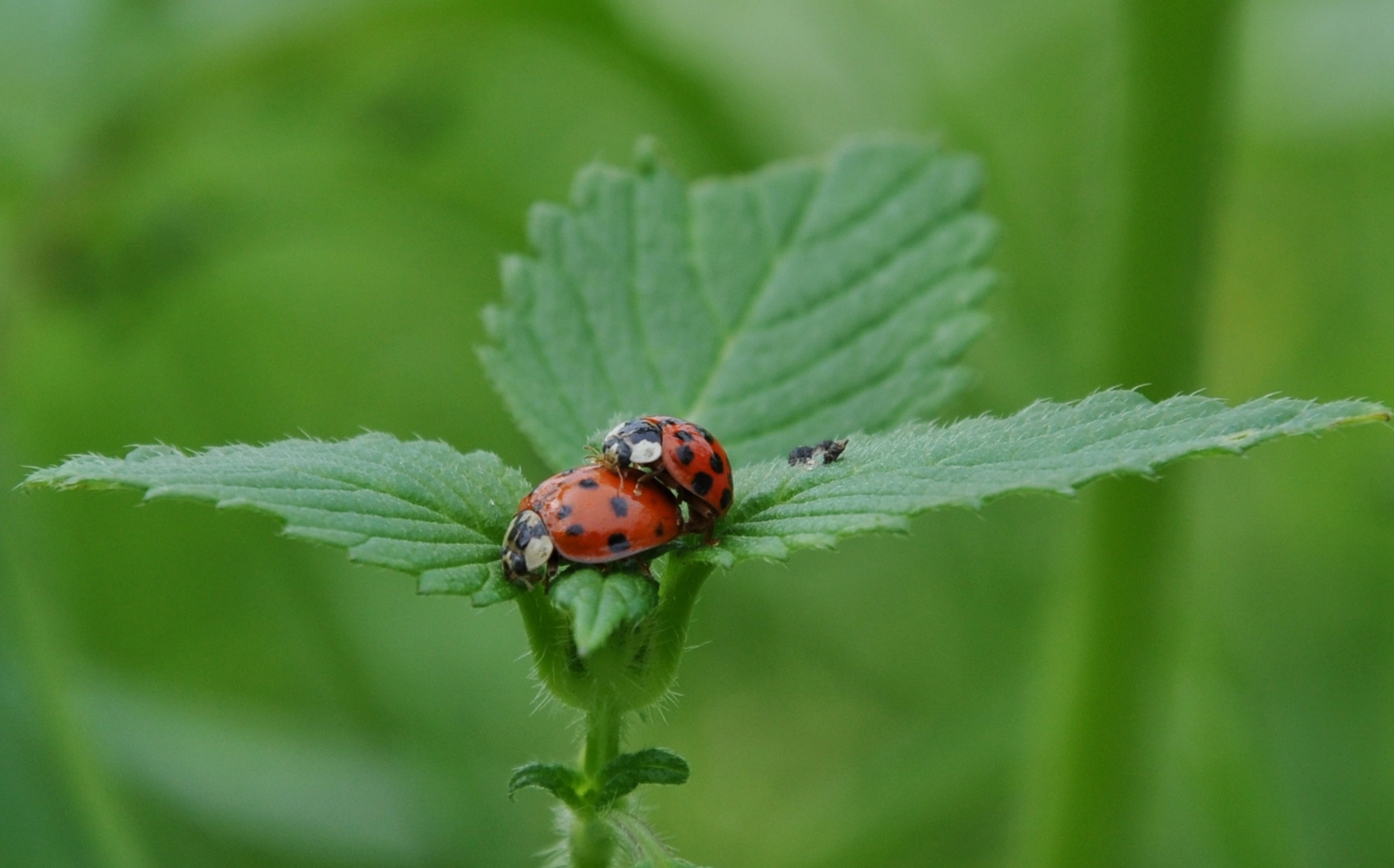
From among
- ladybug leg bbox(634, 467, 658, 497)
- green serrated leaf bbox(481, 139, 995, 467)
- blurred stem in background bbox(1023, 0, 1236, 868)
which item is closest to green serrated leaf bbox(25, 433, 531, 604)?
ladybug leg bbox(634, 467, 658, 497)

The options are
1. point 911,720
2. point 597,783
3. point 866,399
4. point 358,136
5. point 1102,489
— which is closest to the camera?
point 597,783

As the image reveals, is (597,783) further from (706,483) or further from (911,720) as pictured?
(911,720)

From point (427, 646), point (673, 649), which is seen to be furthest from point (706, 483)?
point (427, 646)

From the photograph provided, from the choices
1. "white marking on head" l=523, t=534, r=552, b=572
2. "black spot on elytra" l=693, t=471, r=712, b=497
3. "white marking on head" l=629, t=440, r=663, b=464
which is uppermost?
"white marking on head" l=629, t=440, r=663, b=464

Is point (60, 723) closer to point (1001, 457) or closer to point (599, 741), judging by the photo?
point (599, 741)

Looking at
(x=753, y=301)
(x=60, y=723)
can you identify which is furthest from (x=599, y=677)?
(x=60, y=723)

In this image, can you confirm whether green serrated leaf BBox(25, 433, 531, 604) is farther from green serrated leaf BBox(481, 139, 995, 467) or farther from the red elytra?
green serrated leaf BBox(481, 139, 995, 467)
